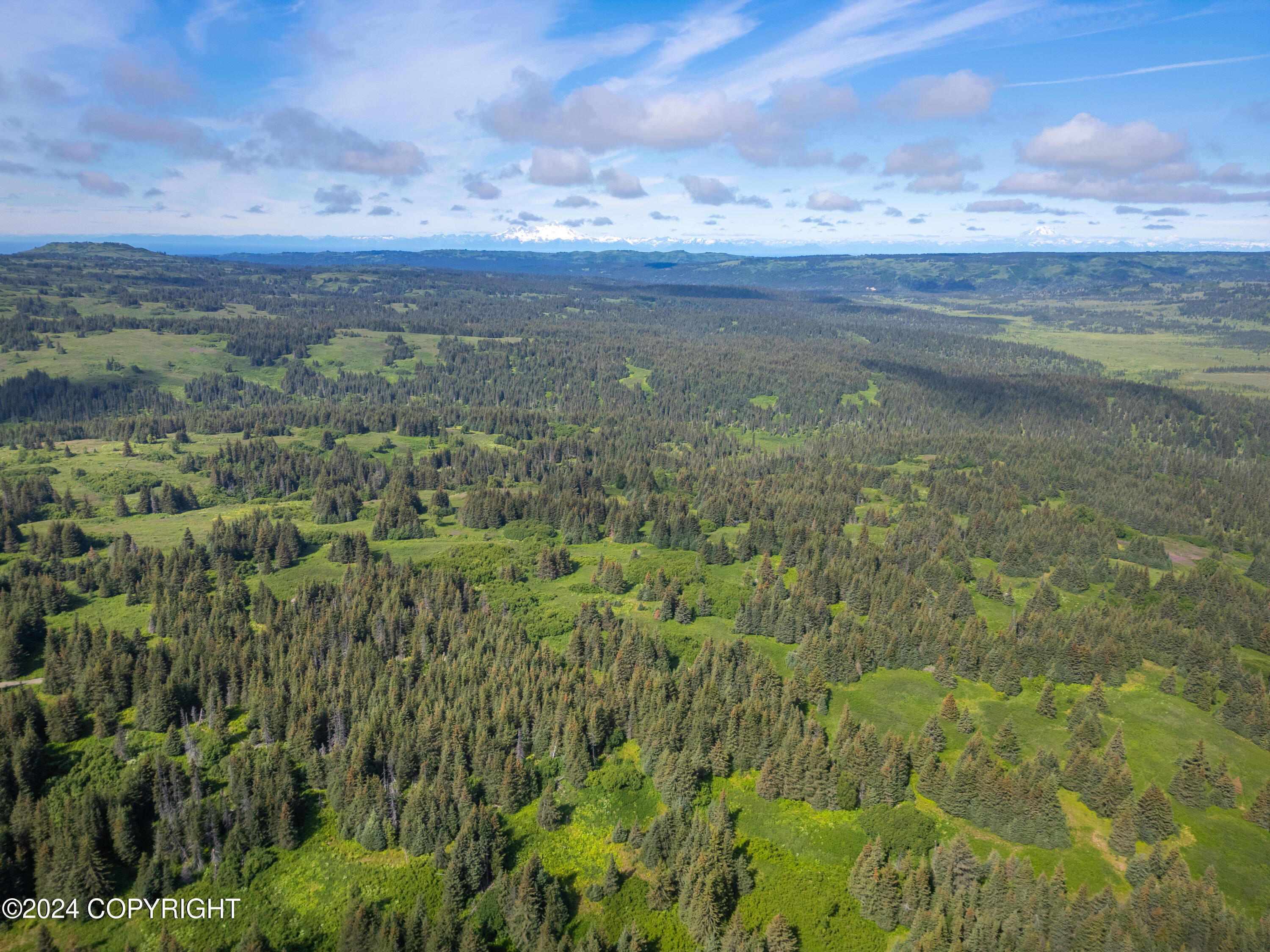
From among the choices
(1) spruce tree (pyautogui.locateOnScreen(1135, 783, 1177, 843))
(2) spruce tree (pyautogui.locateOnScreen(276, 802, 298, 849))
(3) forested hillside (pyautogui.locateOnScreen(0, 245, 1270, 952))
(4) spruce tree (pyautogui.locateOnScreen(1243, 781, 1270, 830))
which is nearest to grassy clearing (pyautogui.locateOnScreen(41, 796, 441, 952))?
(3) forested hillside (pyautogui.locateOnScreen(0, 245, 1270, 952))

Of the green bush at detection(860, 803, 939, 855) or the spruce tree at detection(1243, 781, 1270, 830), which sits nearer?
the green bush at detection(860, 803, 939, 855)

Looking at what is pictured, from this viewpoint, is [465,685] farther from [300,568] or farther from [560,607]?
[300,568]

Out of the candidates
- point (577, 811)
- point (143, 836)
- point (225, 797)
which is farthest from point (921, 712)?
point (143, 836)

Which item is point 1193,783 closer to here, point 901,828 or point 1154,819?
point 1154,819

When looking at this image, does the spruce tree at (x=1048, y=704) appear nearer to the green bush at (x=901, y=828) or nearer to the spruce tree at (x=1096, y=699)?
the spruce tree at (x=1096, y=699)

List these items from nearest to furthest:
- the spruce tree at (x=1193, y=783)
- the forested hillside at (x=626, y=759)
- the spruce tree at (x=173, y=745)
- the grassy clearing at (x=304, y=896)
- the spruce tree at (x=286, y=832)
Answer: the grassy clearing at (x=304, y=896) → the forested hillside at (x=626, y=759) → the spruce tree at (x=286, y=832) → the spruce tree at (x=1193, y=783) → the spruce tree at (x=173, y=745)

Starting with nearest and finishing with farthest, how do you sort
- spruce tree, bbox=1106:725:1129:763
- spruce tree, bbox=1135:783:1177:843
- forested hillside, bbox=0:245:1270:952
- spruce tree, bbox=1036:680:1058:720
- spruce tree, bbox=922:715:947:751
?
forested hillside, bbox=0:245:1270:952, spruce tree, bbox=1135:783:1177:843, spruce tree, bbox=1106:725:1129:763, spruce tree, bbox=922:715:947:751, spruce tree, bbox=1036:680:1058:720

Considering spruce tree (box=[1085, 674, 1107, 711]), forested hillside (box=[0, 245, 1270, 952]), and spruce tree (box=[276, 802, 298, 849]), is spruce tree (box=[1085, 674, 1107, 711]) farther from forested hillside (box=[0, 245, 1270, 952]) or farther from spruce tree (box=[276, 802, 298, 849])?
spruce tree (box=[276, 802, 298, 849])

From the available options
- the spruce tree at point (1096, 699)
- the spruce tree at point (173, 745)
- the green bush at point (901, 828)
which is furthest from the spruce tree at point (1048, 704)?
the spruce tree at point (173, 745)

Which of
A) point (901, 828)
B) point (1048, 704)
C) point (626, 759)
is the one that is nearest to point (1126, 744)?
point (1048, 704)
